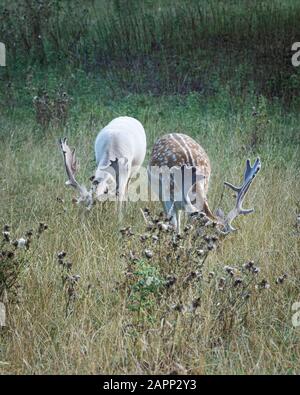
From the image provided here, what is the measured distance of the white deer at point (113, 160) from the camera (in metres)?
6.29

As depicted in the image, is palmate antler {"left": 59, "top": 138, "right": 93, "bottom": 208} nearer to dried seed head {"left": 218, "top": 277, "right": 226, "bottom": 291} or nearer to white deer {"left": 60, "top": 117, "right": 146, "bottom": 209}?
white deer {"left": 60, "top": 117, "right": 146, "bottom": 209}

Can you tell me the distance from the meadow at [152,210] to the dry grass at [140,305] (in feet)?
0.04

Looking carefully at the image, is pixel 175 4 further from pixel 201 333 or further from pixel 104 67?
pixel 201 333

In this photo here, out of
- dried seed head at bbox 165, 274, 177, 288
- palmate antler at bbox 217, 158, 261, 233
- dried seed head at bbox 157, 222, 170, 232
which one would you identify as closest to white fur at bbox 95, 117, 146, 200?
palmate antler at bbox 217, 158, 261, 233

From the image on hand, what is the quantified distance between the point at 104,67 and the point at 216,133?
10.3 ft

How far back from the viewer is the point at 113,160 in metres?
6.96

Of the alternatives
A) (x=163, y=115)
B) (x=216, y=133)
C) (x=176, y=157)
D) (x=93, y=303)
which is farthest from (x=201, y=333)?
(x=163, y=115)

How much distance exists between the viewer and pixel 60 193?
23.8 feet

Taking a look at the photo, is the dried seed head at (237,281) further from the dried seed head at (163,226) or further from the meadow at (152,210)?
the dried seed head at (163,226)

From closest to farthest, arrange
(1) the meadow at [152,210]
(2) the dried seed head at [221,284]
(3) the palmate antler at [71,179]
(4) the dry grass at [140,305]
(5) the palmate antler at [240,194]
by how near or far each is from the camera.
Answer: (4) the dry grass at [140,305], (1) the meadow at [152,210], (2) the dried seed head at [221,284], (5) the palmate antler at [240,194], (3) the palmate antler at [71,179]

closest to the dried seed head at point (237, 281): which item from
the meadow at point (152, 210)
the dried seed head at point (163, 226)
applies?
the meadow at point (152, 210)

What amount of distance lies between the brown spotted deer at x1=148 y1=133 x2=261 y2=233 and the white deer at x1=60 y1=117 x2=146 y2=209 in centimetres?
30

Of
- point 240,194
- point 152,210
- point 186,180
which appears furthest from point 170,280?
point 152,210

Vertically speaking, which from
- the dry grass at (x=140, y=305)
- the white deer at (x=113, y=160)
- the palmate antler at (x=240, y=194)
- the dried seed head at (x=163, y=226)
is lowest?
the dry grass at (x=140, y=305)
